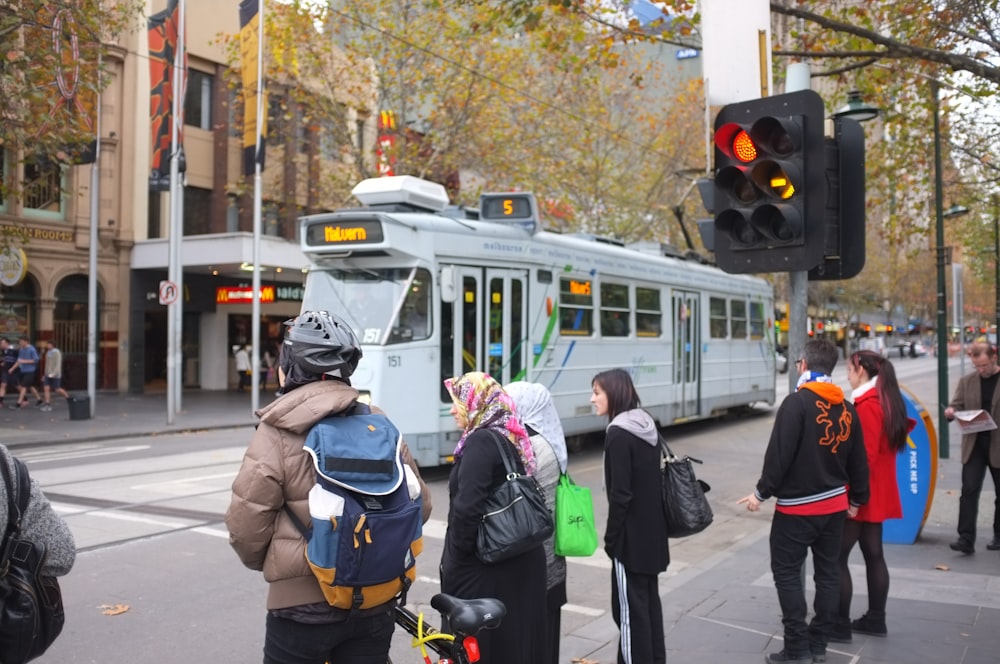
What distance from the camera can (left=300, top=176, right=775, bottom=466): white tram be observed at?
1100 cm

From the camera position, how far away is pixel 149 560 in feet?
24.2

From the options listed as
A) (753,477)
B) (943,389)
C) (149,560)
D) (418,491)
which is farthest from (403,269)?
(943,389)

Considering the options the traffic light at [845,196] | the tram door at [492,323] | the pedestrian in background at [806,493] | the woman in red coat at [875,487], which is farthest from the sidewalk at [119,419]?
the traffic light at [845,196]

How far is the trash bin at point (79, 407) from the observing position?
19516 mm

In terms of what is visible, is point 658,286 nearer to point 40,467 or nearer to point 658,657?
point 40,467

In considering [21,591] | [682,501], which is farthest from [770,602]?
[21,591]

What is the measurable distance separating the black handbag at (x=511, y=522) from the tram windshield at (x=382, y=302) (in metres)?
7.27

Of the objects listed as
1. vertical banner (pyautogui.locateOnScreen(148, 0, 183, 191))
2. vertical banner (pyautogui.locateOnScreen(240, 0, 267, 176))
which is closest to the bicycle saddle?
vertical banner (pyautogui.locateOnScreen(240, 0, 267, 176))

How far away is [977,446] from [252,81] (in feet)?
59.3

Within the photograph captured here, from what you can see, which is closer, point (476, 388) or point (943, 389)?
point (476, 388)

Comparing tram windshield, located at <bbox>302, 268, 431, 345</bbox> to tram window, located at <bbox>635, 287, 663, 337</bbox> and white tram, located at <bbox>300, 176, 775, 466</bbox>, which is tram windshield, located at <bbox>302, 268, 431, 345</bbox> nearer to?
white tram, located at <bbox>300, 176, 775, 466</bbox>

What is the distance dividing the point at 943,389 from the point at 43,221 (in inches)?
881

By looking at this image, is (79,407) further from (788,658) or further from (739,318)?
(788,658)

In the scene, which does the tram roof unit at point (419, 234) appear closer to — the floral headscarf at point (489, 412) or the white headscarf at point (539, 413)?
the white headscarf at point (539, 413)
